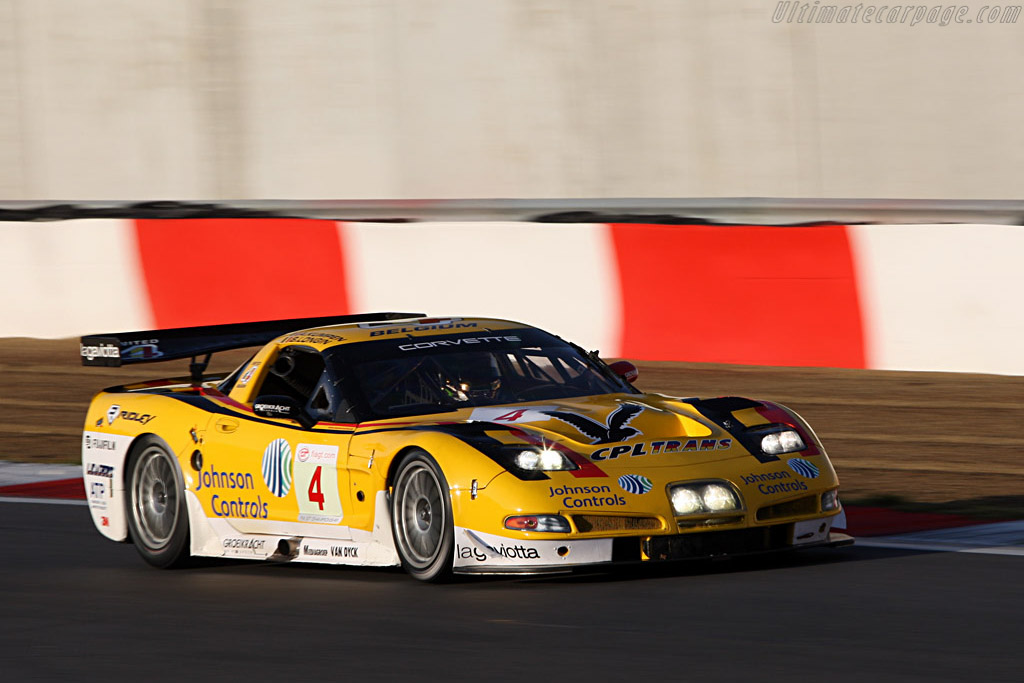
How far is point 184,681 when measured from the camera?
6.02 meters

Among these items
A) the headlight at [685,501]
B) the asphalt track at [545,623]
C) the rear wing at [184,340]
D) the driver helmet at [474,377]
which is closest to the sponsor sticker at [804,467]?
the asphalt track at [545,623]

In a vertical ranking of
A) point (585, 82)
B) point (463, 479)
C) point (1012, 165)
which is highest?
Result: point (585, 82)

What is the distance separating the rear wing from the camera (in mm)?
9266

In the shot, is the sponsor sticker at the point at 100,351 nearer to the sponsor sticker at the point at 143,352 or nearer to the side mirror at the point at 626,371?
the sponsor sticker at the point at 143,352

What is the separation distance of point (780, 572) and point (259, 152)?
10891mm

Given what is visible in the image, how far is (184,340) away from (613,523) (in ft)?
10.3

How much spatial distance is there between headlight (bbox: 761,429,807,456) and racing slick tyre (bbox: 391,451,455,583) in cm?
134

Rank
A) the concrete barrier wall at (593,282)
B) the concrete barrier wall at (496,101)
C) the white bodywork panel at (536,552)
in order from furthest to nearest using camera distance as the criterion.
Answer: the concrete barrier wall at (496,101) < the concrete barrier wall at (593,282) < the white bodywork panel at (536,552)

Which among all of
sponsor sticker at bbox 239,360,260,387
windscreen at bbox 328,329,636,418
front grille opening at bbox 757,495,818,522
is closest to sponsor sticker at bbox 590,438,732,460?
front grille opening at bbox 757,495,818,522

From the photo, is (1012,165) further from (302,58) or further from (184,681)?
(184,681)

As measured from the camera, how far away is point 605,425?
7707 millimetres

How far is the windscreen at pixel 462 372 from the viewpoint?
8.33m

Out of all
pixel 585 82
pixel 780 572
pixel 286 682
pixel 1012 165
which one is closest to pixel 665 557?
pixel 780 572

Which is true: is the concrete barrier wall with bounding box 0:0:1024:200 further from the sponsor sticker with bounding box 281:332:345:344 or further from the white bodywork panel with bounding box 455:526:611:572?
the white bodywork panel with bounding box 455:526:611:572
